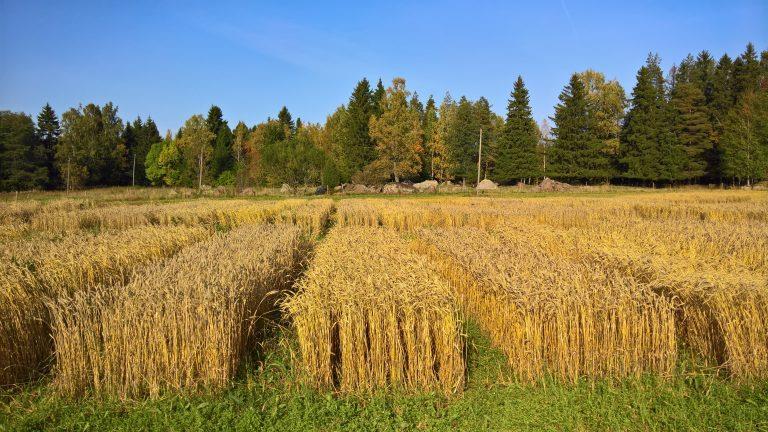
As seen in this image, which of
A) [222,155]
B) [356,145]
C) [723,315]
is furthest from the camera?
[222,155]

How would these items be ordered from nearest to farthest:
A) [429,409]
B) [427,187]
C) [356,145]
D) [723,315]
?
[429,409] → [723,315] → [427,187] → [356,145]

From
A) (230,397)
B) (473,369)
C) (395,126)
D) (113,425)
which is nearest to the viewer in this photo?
(113,425)

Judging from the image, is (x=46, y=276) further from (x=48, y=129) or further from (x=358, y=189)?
(x=48, y=129)

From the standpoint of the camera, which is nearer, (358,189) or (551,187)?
(358,189)

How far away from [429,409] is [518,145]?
193ft

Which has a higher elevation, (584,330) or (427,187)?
(427,187)

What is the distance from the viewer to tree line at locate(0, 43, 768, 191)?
159 feet

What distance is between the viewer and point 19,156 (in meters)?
49.3

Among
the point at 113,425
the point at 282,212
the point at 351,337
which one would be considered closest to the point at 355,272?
the point at 351,337

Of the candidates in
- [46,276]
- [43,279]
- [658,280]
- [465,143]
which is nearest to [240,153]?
[465,143]

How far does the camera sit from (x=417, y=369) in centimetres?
450

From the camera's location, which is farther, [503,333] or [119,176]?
[119,176]

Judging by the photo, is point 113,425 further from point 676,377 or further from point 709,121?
point 709,121

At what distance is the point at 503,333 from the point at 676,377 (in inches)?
73.9
